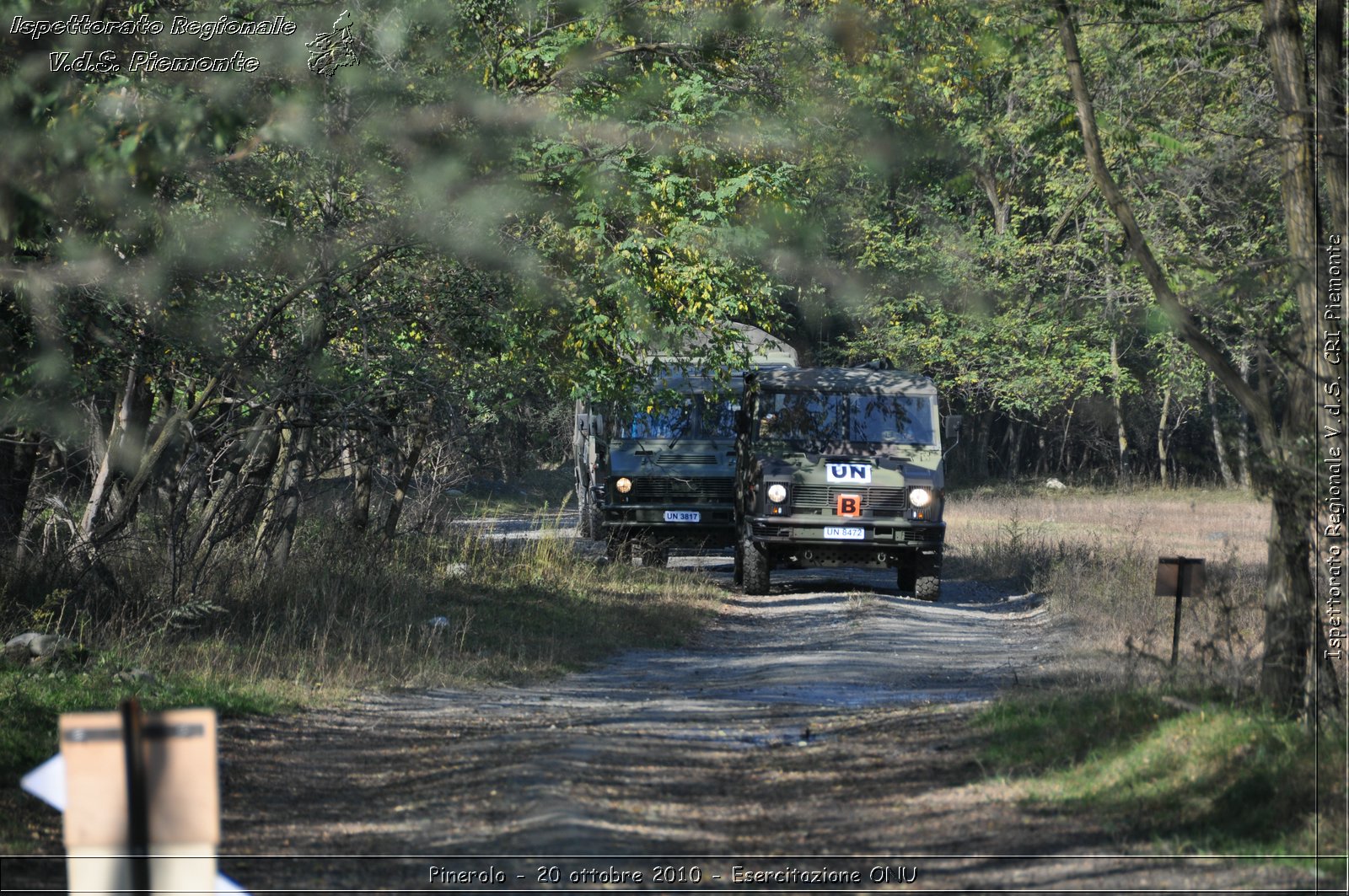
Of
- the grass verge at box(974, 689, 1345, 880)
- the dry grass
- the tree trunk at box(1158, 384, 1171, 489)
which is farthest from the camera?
the tree trunk at box(1158, 384, 1171, 489)

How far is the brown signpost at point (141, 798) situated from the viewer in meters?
3.29

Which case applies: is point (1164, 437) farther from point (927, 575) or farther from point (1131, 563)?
point (927, 575)

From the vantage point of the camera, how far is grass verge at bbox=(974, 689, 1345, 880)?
602cm

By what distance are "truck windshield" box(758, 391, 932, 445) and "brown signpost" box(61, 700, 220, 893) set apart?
15.3 m

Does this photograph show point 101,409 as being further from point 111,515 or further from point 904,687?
point 904,687

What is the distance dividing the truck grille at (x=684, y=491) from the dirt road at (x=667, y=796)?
818 centimetres

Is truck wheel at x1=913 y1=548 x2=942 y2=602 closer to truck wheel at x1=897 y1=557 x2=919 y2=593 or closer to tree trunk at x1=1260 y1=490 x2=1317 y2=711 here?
truck wheel at x1=897 y1=557 x2=919 y2=593

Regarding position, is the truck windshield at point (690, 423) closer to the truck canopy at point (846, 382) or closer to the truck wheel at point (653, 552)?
the truck wheel at point (653, 552)

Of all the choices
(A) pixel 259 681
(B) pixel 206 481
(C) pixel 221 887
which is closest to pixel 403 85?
(B) pixel 206 481

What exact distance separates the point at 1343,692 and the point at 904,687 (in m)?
4.25

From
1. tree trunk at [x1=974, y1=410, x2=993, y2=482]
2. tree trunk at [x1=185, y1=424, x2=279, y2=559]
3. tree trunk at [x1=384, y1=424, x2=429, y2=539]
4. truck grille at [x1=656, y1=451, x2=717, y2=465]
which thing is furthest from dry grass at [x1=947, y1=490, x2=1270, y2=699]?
tree trunk at [x1=384, y1=424, x2=429, y2=539]

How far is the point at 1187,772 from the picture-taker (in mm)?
6789

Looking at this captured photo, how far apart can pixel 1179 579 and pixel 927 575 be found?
848 centimetres

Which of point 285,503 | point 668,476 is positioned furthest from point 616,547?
point 285,503
